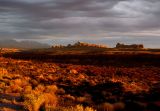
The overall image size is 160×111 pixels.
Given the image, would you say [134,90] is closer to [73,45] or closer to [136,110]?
[136,110]

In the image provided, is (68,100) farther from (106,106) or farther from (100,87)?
(100,87)

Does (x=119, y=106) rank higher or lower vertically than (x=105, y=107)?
lower

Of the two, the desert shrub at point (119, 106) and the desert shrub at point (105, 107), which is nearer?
the desert shrub at point (105, 107)

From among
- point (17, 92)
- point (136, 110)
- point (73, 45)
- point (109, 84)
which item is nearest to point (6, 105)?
point (17, 92)

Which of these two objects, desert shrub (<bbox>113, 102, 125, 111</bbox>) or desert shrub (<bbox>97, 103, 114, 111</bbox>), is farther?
desert shrub (<bbox>113, 102, 125, 111</bbox>)

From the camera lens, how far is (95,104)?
20.3 m

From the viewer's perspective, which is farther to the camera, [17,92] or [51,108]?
[17,92]

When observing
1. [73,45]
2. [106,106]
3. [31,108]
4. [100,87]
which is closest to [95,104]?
[106,106]

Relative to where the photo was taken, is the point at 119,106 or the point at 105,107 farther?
the point at 119,106

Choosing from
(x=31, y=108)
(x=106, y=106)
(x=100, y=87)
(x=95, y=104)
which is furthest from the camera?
(x=100, y=87)

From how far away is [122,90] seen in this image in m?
26.5

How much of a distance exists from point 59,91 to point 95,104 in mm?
4670

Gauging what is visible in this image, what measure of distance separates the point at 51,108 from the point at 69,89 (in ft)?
37.9

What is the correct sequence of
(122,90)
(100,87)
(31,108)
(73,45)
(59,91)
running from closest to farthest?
(31,108), (59,91), (122,90), (100,87), (73,45)
